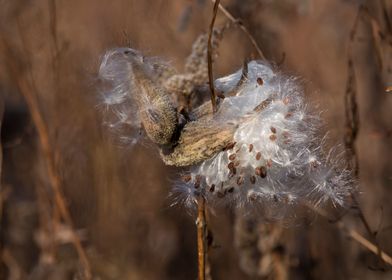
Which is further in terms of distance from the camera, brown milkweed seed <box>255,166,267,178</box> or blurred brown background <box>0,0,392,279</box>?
blurred brown background <box>0,0,392,279</box>

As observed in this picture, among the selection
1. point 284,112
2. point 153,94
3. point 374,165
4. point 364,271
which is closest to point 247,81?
point 284,112

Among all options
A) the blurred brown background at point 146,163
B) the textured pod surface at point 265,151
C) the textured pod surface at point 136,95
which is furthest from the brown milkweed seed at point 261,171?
the blurred brown background at point 146,163

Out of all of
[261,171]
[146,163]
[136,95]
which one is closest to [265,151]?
[261,171]

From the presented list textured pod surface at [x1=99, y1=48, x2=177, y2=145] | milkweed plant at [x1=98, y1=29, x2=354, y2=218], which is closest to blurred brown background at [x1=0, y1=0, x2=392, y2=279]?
textured pod surface at [x1=99, y1=48, x2=177, y2=145]

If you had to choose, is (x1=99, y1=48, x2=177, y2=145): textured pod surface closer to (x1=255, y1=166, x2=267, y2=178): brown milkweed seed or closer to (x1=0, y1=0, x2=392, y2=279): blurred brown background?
(x1=255, y1=166, x2=267, y2=178): brown milkweed seed

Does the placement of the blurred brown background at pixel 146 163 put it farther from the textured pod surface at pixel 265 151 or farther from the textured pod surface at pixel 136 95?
the textured pod surface at pixel 265 151

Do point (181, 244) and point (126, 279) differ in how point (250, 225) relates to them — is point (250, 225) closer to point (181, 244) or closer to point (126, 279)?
point (126, 279)
